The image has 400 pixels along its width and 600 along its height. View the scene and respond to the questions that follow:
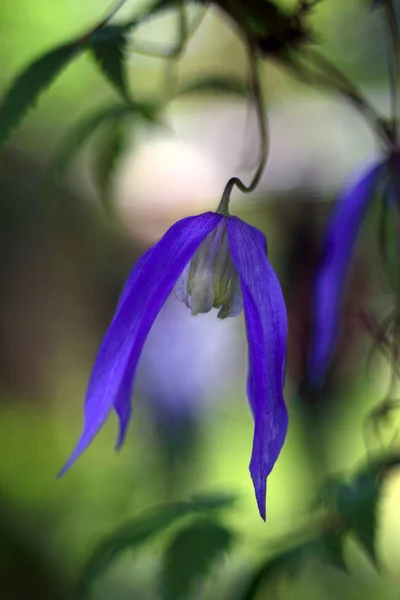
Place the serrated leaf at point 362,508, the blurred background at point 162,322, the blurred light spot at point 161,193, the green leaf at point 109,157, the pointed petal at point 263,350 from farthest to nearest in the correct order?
the blurred light spot at point 161,193 < the blurred background at point 162,322 < the green leaf at point 109,157 < the serrated leaf at point 362,508 < the pointed petal at point 263,350

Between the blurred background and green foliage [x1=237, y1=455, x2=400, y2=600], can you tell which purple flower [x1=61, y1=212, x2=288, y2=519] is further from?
the blurred background

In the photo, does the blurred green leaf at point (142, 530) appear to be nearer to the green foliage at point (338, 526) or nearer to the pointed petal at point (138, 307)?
the green foliage at point (338, 526)

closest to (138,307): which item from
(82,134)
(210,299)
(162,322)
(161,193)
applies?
(210,299)

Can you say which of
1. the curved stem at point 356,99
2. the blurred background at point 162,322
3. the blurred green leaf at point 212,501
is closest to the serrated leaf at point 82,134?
the curved stem at point 356,99

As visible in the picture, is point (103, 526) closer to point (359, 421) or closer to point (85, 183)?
point (359, 421)

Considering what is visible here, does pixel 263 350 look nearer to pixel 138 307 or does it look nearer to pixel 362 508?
pixel 138 307

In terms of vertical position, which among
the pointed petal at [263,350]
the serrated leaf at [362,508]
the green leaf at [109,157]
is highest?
the green leaf at [109,157]
